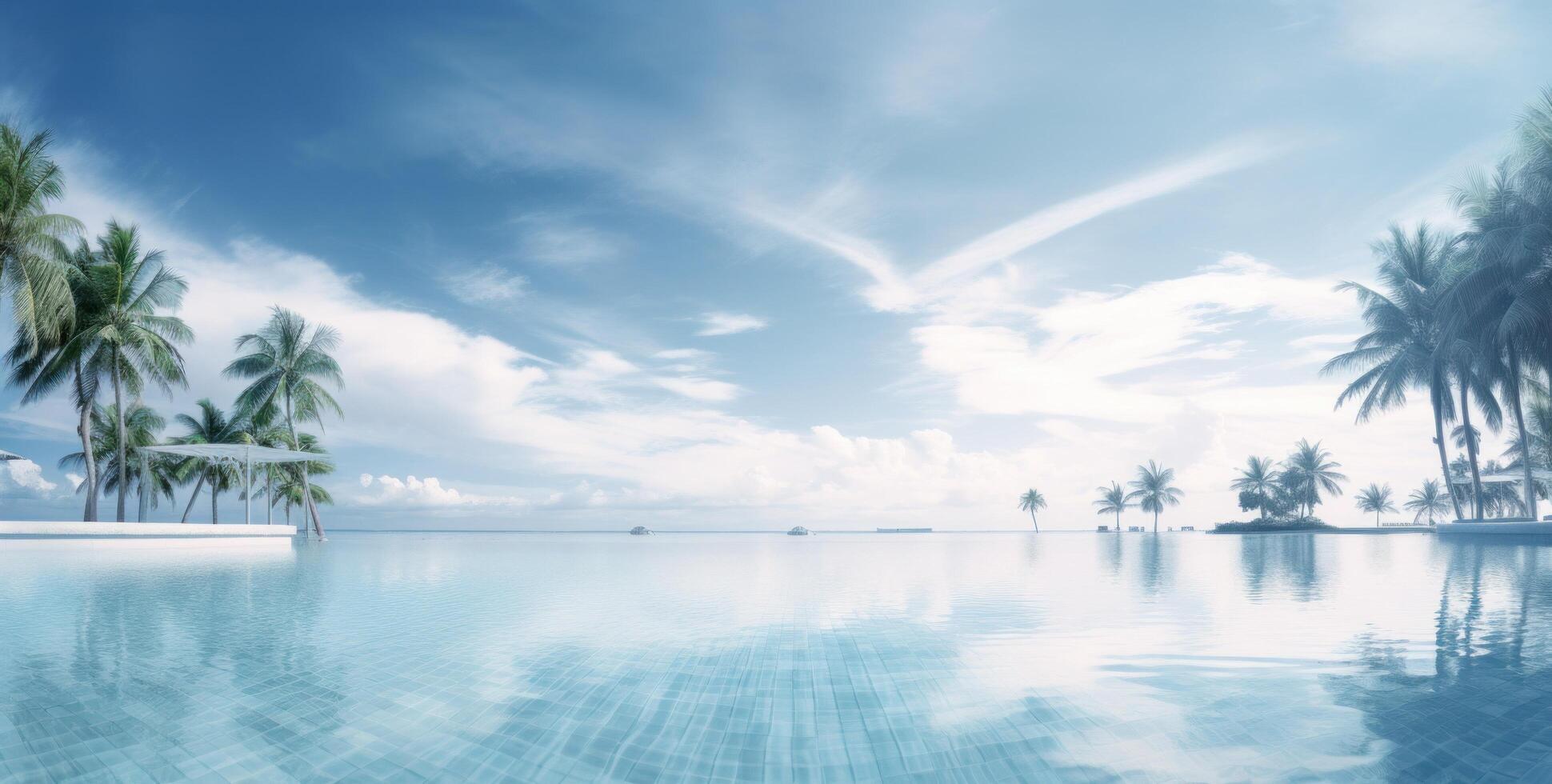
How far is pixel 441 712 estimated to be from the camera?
13.3ft

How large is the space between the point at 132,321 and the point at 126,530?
6.81 m

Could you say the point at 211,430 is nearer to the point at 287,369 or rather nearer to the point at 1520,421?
the point at 287,369

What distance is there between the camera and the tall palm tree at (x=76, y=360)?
20.0 metres

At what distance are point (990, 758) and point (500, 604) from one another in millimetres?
6372

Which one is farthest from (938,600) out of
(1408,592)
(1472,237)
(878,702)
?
(1472,237)

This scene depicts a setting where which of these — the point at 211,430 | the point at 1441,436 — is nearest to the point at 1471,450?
the point at 1441,436

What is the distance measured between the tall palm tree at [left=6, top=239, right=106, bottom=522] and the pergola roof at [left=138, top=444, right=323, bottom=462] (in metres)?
1.92

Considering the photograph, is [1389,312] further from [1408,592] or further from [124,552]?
[124,552]

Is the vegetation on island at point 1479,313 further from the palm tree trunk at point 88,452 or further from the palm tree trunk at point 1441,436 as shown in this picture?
the palm tree trunk at point 88,452

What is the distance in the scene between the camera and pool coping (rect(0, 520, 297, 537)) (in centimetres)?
1612

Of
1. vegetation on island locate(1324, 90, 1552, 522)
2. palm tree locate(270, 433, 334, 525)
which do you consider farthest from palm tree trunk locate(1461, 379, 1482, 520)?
palm tree locate(270, 433, 334, 525)

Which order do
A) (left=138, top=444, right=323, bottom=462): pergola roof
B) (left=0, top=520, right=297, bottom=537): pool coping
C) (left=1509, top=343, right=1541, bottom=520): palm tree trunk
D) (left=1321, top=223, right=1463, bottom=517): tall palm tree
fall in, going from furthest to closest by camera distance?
(left=1321, top=223, right=1463, bottom=517): tall palm tree → (left=1509, top=343, right=1541, bottom=520): palm tree trunk → (left=138, top=444, right=323, bottom=462): pergola roof → (left=0, top=520, right=297, bottom=537): pool coping

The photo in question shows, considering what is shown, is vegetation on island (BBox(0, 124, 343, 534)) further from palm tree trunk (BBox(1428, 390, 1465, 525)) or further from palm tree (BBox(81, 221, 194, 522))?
palm tree trunk (BBox(1428, 390, 1465, 525))

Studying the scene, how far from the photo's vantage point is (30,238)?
1764cm
